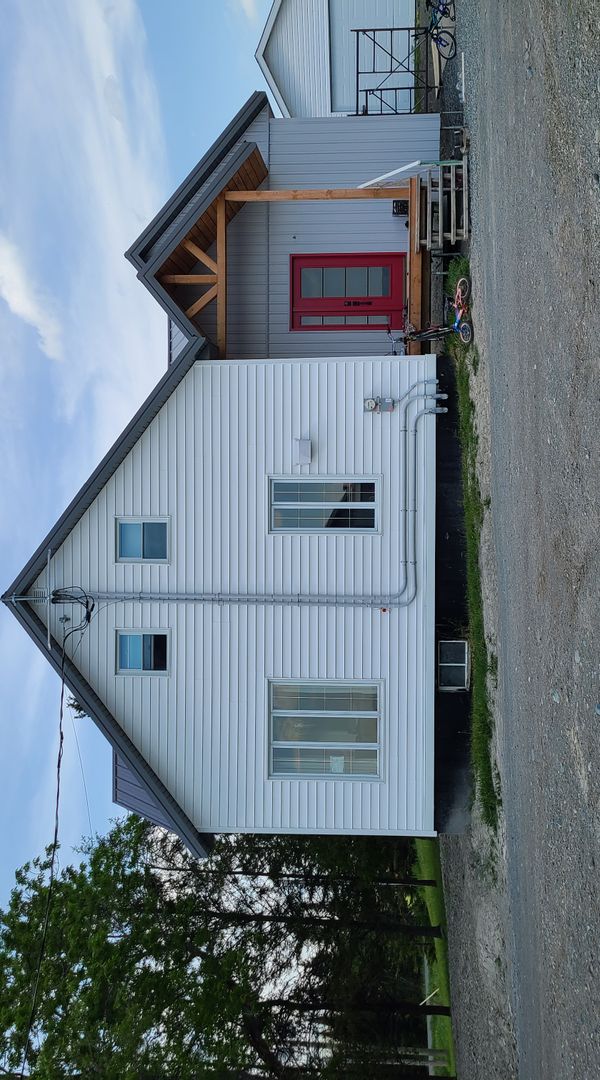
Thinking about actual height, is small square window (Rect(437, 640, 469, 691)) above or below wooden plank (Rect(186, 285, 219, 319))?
below

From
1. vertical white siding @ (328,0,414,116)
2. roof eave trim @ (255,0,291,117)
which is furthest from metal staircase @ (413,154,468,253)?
roof eave trim @ (255,0,291,117)

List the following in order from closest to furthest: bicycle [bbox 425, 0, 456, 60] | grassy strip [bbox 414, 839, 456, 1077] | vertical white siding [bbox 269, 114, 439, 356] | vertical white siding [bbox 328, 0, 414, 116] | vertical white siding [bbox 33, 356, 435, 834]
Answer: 1. vertical white siding [bbox 33, 356, 435, 834]
2. vertical white siding [bbox 269, 114, 439, 356]
3. bicycle [bbox 425, 0, 456, 60]
4. vertical white siding [bbox 328, 0, 414, 116]
5. grassy strip [bbox 414, 839, 456, 1077]

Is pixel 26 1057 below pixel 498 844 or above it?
below

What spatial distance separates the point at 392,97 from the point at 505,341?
41.5 feet

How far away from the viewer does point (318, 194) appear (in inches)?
563

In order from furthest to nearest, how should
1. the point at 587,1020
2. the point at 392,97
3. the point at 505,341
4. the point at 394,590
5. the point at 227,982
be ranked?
the point at 392,97, the point at 227,982, the point at 394,590, the point at 505,341, the point at 587,1020

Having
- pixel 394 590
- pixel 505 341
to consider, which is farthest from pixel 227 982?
pixel 505 341

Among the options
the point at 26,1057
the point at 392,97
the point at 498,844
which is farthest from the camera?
the point at 392,97

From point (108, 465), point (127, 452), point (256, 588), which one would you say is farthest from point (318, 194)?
point (256, 588)

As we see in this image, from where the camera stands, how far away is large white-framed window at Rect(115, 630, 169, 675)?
13703mm

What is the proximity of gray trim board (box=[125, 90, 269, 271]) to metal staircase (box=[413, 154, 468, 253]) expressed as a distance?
3603mm

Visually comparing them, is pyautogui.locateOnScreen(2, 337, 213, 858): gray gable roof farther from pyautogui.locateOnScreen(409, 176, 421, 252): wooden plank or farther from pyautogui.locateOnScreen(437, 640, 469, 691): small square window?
pyautogui.locateOnScreen(437, 640, 469, 691): small square window

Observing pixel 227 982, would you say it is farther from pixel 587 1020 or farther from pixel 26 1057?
pixel 587 1020

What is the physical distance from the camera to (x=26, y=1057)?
49.0 feet
